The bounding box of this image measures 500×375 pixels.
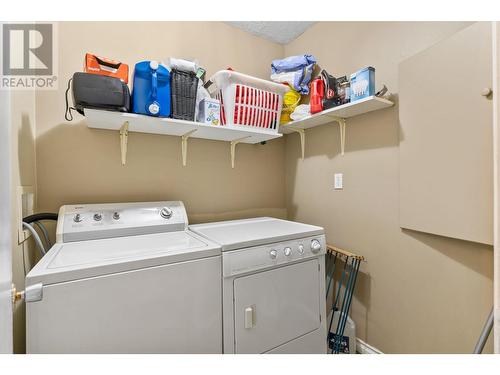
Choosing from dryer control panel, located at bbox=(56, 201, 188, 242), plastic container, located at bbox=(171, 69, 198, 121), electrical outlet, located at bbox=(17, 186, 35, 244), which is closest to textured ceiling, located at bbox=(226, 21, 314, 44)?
plastic container, located at bbox=(171, 69, 198, 121)

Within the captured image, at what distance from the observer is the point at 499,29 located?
64 centimetres

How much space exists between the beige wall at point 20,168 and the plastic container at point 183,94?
81 centimetres

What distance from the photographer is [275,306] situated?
1.46 metres

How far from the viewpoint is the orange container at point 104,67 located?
141 cm

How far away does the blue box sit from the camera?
5.28ft

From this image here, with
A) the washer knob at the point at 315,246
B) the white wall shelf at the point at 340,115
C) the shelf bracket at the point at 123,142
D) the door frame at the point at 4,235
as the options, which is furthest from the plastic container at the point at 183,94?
the washer knob at the point at 315,246

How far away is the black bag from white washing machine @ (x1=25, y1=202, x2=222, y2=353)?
0.68m

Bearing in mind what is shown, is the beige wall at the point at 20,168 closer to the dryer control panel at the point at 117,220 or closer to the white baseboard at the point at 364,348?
the dryer control panel at the point at 117,220

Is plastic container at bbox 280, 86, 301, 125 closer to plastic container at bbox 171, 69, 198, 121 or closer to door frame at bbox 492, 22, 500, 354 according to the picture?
plastic container at bbox 171, 69, 198, 121

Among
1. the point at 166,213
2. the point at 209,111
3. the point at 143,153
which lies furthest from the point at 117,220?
the point at 209,111

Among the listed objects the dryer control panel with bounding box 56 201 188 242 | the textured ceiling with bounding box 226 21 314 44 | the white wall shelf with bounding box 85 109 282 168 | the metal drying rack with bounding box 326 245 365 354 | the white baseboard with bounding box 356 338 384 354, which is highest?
the textured ceiling with bounding box 226 21 314 44

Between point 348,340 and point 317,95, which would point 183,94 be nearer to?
point 317,95
